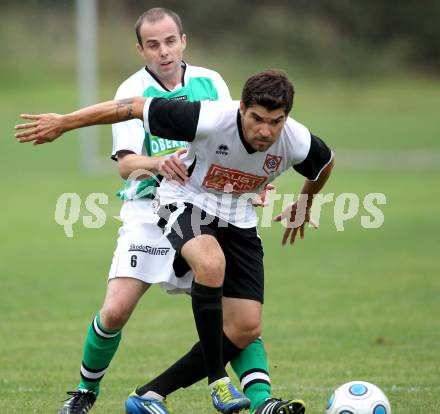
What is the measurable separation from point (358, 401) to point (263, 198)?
140 centimetres

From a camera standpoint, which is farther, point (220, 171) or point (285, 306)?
point (285, 306)

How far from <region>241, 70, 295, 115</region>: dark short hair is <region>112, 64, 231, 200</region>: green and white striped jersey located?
922mm

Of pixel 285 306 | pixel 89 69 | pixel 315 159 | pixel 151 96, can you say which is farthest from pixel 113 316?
pixel 89 69

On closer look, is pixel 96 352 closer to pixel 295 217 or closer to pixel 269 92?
pixel 295 217

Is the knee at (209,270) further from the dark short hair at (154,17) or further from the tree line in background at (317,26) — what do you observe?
the tree line in background at (317,26)

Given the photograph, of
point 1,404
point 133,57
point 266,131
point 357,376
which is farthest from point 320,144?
point 133,57

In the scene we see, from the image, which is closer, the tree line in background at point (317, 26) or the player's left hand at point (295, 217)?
the player's left hand at point (295, 217)

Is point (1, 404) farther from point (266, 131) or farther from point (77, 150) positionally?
point (77, 150)

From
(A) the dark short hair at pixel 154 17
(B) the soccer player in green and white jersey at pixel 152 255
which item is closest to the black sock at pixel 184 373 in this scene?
(B) the soccer player in green and white jersey at pixel 152 255

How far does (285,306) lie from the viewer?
10.3 metres

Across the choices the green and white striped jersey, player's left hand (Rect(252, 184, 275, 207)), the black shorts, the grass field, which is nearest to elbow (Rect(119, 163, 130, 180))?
the green and white striped jersey

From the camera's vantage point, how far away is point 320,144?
583 cm

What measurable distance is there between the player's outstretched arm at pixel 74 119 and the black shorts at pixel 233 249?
0.63m

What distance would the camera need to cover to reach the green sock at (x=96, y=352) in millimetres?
6133
